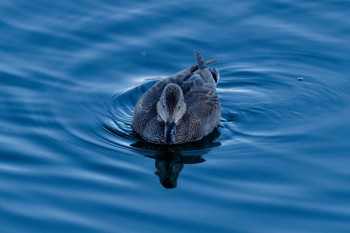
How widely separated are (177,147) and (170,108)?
27.6 inches

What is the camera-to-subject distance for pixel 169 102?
14.2 metres

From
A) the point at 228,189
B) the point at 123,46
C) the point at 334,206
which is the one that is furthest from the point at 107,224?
the point at 123,46

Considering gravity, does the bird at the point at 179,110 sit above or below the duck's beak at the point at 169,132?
above

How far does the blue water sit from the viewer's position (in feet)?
38.7

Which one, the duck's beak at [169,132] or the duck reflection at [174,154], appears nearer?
the duck reflection at [174,154]

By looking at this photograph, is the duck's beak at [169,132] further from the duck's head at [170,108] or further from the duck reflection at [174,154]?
the duck reflection at [174,154]

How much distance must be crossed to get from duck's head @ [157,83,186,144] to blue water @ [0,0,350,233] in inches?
11.5

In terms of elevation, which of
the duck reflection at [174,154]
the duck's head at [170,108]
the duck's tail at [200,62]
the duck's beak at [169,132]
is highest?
the duck's tail at [200,62]

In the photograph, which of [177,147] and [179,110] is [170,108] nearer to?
[179,110]

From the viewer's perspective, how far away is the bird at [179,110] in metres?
14.3

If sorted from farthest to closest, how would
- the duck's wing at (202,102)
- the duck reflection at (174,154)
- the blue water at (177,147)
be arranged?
the duck's wing at (202,102)
the duck reflection at (174,154)
the blue water at (177,147)

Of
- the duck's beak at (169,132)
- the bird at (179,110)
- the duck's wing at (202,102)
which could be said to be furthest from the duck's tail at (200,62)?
the duck's beak at (169,132)

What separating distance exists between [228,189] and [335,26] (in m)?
6.37

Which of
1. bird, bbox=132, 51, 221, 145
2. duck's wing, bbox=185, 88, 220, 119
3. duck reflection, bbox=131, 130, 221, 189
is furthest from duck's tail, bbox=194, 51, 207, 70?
duck reflection, bbox=131, 130, 221, 189
